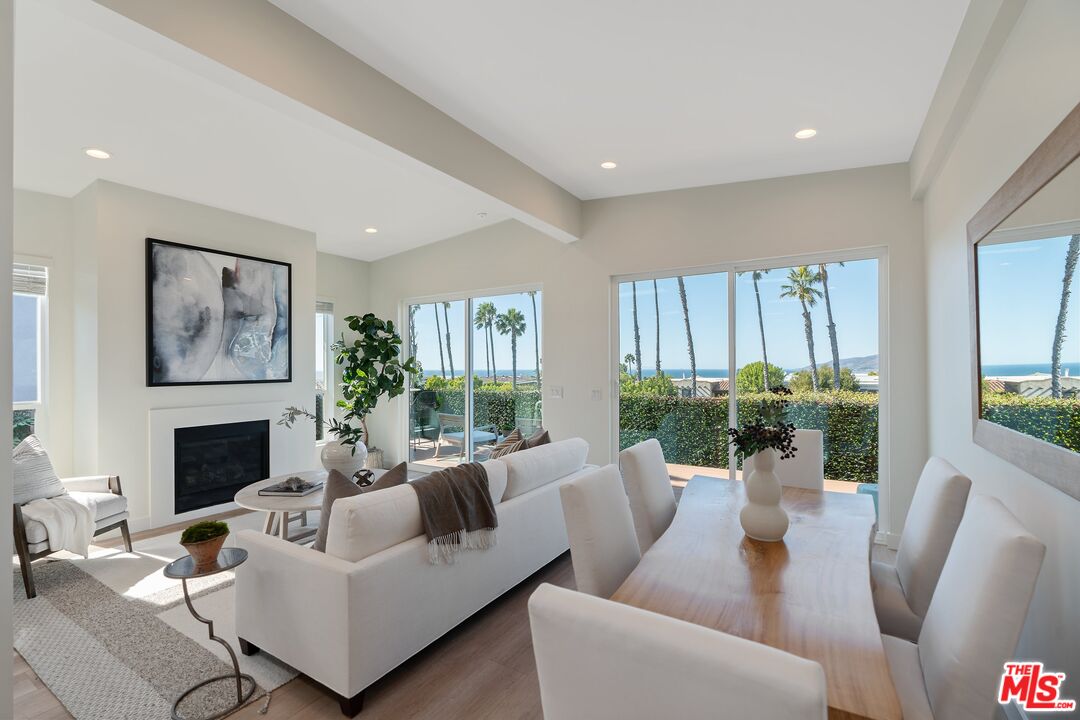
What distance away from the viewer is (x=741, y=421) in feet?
13.2

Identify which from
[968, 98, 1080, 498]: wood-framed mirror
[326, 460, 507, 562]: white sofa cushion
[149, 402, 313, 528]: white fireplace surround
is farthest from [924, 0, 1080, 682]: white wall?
[149, 402, 313, 528]: white fireplace surround

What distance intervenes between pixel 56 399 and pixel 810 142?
6.03 m

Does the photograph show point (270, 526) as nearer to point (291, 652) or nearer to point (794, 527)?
point (291, 652)

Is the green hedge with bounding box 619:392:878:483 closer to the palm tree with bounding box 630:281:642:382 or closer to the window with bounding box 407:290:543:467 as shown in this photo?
the palm tree with bounding box 630:281:642:382

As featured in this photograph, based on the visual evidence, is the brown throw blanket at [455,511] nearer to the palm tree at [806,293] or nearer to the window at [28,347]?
the palm tree at [806,293]

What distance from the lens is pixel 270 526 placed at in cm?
365

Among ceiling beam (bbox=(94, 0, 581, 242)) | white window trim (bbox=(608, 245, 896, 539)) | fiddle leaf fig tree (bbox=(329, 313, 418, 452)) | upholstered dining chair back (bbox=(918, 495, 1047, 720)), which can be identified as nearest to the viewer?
upholstered dining chair back (bbox=(918, 495, 1047, 720))

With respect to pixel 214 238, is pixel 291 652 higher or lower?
lower

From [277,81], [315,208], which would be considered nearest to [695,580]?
[277,81]

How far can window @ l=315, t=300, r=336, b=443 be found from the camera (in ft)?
19.6

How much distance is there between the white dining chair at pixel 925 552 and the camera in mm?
1676

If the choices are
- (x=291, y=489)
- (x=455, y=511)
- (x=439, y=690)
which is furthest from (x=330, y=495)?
(x=291, y=489)

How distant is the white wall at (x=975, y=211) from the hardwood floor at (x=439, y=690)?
180cm

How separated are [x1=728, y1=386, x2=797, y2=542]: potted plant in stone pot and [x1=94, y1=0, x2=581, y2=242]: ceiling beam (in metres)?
2.28
